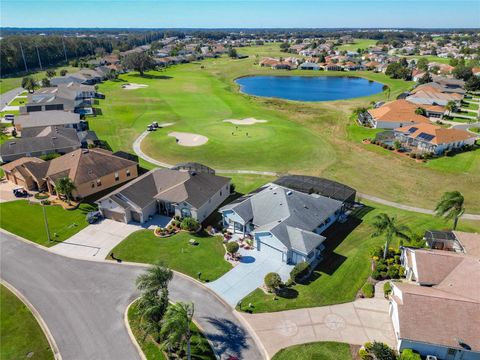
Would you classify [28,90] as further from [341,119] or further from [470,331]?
[470,331]

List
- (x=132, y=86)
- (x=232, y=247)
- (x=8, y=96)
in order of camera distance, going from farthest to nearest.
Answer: (x=132, y=86) < (x=8, y=96) < (x=232, y=247)

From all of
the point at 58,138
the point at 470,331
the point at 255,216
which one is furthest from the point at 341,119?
the point at 470,331

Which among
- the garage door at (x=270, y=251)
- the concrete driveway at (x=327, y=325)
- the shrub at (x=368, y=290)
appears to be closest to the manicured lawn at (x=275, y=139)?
the shrub at (x=368, y=290)

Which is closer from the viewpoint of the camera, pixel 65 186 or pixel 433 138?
pixel 65 186

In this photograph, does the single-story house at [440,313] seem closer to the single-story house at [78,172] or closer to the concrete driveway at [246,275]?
the concrete driveway at [246,275]

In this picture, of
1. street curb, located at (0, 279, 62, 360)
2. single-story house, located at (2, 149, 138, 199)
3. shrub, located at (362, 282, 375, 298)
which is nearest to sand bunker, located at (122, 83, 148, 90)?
single-story house, located at (2, 149, 138, 199)

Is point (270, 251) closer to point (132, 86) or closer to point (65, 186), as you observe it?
point (65, 186)

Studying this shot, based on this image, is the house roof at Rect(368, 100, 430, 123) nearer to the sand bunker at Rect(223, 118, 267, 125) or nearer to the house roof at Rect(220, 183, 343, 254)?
the sand bunker at Rect(223, 118, 267, 125)

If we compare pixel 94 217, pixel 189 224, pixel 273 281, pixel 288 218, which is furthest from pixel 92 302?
pixel 288 218
